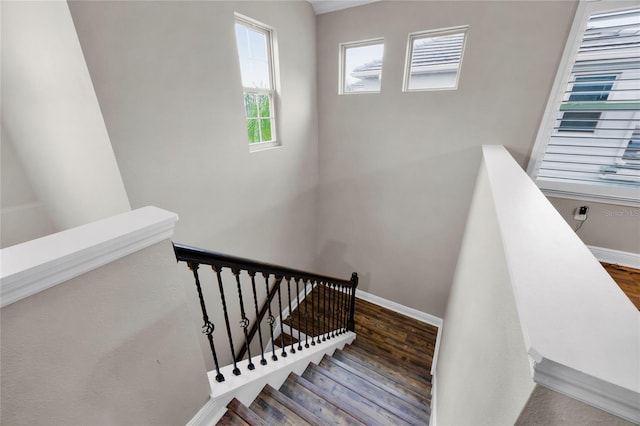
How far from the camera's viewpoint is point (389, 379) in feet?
8.21

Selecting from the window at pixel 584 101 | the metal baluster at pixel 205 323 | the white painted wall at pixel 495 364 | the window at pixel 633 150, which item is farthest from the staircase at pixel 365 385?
the window at pixel 584 101

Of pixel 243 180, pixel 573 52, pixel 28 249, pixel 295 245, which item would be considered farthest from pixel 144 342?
pixel 573 52

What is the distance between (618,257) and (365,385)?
2.85 meters

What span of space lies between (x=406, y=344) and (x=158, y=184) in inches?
139

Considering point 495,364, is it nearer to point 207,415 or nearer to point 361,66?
point 207,415

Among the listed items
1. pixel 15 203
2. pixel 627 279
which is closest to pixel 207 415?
pixel 15 203

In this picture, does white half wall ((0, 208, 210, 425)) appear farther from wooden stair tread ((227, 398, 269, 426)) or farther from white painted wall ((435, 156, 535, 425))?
white painted wall ((435, 156, 535, 425))

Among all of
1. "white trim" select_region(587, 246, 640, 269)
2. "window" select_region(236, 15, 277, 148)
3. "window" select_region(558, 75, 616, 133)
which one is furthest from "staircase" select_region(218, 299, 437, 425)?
"window" select_region(558, 75, 616, 133)

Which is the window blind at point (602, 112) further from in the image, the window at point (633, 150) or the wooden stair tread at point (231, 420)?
the wooden stair tread at point (231, 420)

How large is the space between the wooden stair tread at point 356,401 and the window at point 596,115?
2.72 metres

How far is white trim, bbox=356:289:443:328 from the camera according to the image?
376 cm

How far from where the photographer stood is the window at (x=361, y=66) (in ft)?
10.5

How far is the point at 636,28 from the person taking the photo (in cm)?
208

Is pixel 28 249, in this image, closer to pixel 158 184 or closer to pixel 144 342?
pixel 144 342
